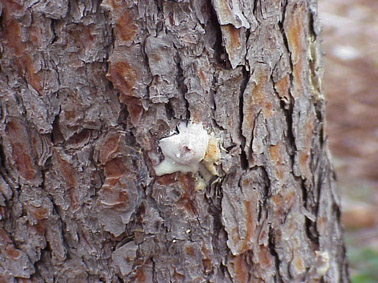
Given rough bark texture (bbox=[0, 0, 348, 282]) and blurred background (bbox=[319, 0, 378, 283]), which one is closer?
rough bark texture (bbox=[0, 0, 348, 282])

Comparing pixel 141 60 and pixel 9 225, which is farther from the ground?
pixel 141 60

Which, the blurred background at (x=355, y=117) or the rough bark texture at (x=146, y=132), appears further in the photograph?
the blurred background at (x=355, y=117)

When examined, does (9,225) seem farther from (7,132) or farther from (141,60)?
(141,60)

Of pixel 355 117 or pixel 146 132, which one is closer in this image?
pixel 146 132

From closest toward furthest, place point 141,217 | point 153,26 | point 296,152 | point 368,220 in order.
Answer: point 153,26, point 141,217, point 296,152, point 368,220

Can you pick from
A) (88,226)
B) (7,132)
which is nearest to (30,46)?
(7,132)
